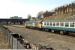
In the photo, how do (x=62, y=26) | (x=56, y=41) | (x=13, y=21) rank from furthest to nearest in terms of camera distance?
(x=13, y=21) < (x=62, y=26) < (x=56, y=41)

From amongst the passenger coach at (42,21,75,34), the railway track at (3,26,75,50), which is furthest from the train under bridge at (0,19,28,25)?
the railway track at (3,26,75,50)

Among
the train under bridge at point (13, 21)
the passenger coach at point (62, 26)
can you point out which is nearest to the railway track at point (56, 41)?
the passenger coach at point (62, 26)

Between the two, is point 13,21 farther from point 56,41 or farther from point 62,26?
point 56,41

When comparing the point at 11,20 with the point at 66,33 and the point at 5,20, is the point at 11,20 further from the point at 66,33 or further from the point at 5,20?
the point at 66,33

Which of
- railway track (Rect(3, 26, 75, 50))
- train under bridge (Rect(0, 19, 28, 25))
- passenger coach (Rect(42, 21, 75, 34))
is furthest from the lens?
train under bridge (Rect(0, 19, 28, 25))

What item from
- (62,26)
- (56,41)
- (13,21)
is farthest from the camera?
(13,21)

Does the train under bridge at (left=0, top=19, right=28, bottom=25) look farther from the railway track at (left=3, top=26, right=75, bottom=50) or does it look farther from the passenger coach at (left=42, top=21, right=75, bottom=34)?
the railway track at (left=3, top=26, right=75, bottom=50)

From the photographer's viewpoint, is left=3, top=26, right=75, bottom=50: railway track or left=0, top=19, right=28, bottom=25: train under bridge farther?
left=0, top=19, right=28, bottom=25: train under bridge

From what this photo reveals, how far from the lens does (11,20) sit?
166625 millimetres

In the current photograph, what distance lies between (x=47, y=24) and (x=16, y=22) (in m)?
117

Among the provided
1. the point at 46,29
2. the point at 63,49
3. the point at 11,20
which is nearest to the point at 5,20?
the point at 11,20

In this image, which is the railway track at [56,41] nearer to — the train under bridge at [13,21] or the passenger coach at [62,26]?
the passenger coach at [62,26]

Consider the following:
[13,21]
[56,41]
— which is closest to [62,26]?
[56,41]

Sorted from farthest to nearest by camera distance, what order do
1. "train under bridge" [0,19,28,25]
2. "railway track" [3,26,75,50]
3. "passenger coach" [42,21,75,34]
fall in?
"train under bridge" [0,19,28,25] → "passenger coach" [42,21,75,34] → "railway track" [3,26,75,50]
